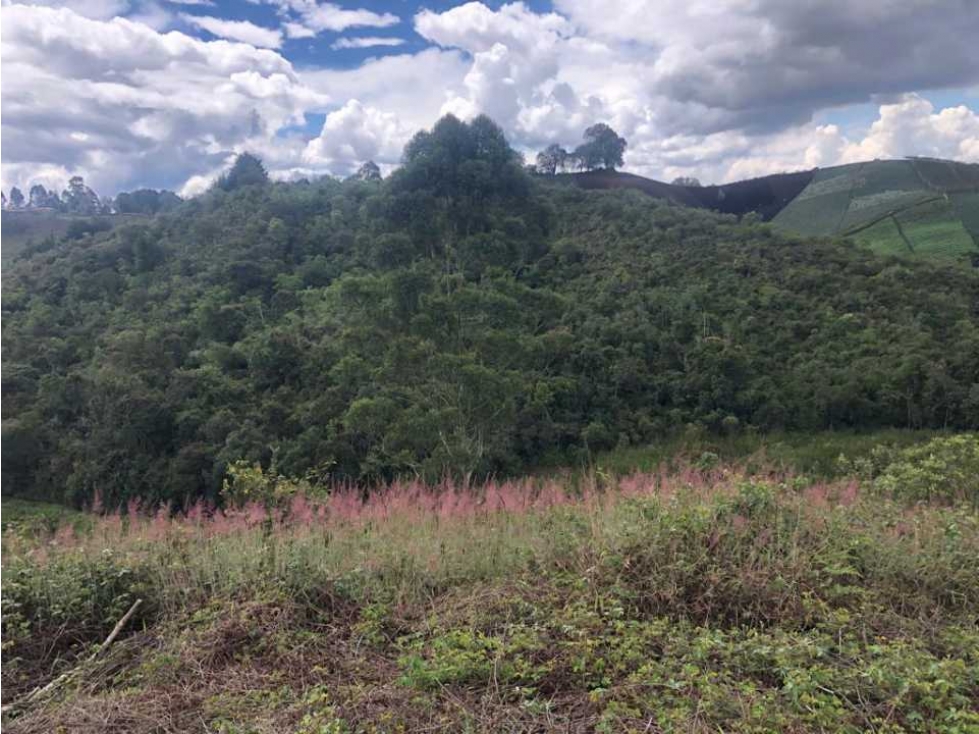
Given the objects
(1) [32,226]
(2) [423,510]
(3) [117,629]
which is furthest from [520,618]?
(1) [32,226]

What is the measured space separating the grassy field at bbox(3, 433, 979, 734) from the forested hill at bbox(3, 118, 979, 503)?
4723 mm

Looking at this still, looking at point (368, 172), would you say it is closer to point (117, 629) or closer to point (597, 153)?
point (597, 153)

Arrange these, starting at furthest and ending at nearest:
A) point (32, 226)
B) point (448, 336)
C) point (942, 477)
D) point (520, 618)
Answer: point (32, 226), point (448, 336), point (942, 477), point (520, 618)

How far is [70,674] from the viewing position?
246 cm

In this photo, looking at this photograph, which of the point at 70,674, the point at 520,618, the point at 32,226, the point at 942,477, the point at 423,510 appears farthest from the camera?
the point at 32,226

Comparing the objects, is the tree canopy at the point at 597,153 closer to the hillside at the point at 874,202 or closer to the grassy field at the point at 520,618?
the hillside at the point at 874,202

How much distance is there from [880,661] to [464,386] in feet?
30.1

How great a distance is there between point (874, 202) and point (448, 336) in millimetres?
24858

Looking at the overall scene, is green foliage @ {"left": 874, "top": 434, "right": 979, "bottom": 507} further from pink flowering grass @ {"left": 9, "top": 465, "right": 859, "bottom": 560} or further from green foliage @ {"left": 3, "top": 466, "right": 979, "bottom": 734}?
green foliage @ {"left": 3, "top": 466, "right": 979, "bottom": 734}

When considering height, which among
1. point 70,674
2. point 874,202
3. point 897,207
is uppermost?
point 874,202

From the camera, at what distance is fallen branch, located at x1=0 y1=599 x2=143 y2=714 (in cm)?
233

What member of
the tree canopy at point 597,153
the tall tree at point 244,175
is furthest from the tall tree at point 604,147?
the tall tree at point 244,175

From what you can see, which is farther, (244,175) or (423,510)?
(244,175)

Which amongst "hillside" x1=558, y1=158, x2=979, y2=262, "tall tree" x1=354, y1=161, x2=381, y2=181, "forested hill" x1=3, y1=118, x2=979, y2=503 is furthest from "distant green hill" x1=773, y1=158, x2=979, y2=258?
"tall tree" x1=354, y1=161, x2=381, y2=181
